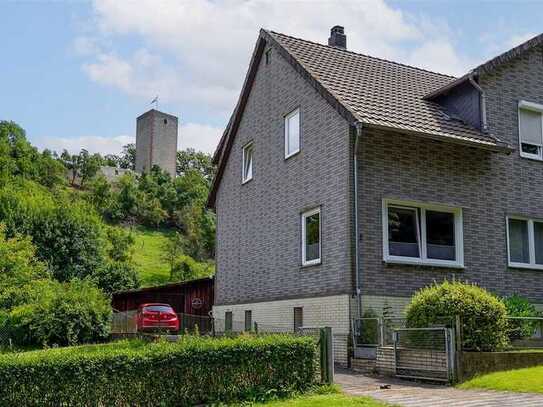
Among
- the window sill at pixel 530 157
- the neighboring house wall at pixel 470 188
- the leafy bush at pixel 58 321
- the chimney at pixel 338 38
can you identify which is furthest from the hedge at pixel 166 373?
the leafy bush at pixel 58 321

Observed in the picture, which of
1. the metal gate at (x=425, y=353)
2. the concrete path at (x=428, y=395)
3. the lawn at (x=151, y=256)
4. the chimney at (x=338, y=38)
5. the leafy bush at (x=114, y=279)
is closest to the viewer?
the concrete path at (x=428, y=395)

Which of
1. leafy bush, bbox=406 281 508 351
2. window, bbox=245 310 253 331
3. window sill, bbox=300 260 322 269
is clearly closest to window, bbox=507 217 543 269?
window sill, bbox=300 260 322 269

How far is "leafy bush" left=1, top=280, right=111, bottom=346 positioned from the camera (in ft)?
82.9

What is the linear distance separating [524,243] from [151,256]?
42.6m

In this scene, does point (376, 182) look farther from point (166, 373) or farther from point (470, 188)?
point (166, 373)

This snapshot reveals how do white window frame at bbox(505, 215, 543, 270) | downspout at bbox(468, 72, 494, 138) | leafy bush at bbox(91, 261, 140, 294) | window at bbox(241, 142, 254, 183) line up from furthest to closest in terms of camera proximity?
leafy bush at bbox(91, 261, 140, 294) < window at bbox(241, 142, 254, 183) < white window frame at bbox(505, 215, 543, 270) < downspout at bbox(468, 72, 494, 138)

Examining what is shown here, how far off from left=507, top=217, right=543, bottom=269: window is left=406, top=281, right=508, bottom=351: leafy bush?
6.15m

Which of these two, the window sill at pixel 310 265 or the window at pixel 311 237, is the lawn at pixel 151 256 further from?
the window sill at pixel 310 265

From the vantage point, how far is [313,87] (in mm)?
19266

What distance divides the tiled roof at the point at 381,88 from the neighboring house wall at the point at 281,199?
603 mm

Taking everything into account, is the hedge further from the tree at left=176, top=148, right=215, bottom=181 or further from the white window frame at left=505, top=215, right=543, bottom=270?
the tree at left=176, top=148, right=215, bottom=181

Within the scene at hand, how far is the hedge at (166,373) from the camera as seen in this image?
10438 millimetres

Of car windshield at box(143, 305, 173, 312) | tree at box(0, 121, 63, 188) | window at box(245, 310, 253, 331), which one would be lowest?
window at box(245, 310, 253, 331)

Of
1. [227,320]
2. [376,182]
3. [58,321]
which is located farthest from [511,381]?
[58,321]
